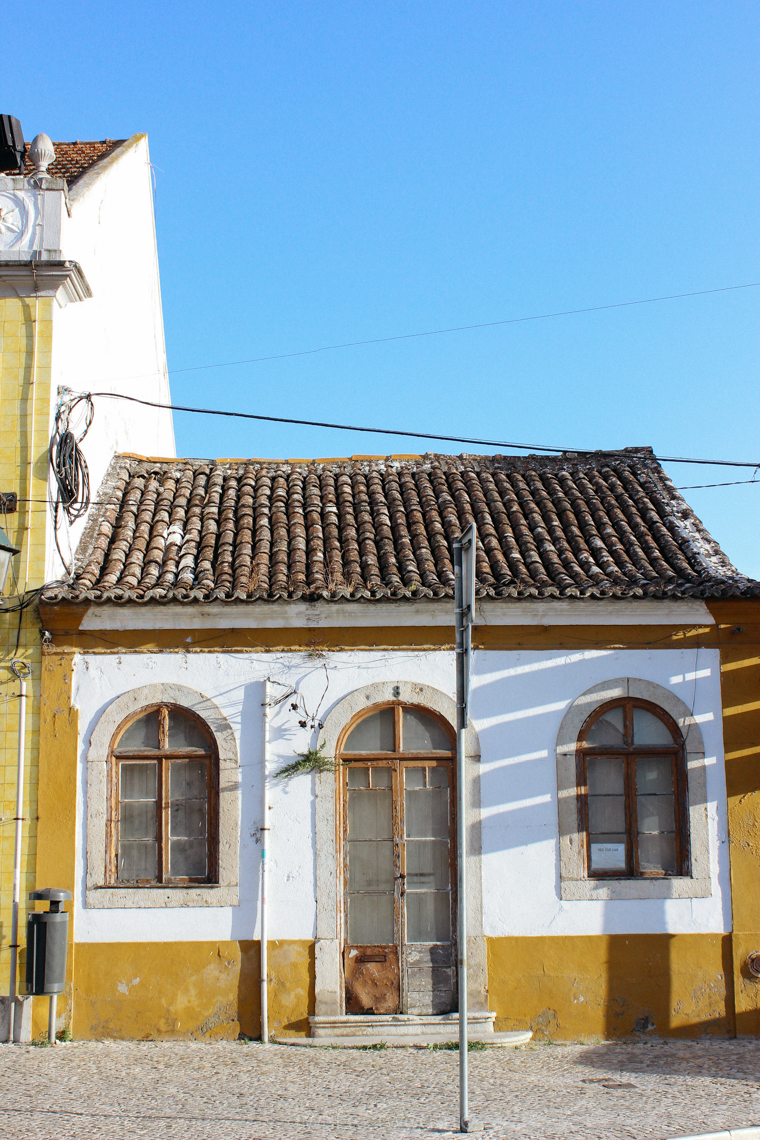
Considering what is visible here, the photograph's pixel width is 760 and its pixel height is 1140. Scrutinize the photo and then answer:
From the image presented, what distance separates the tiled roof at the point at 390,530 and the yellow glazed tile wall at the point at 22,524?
0.55m

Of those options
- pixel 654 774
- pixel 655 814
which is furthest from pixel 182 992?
pixel 654 774

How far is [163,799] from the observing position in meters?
8.94

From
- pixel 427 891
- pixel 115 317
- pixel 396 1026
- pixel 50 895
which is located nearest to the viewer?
pixel 50 895

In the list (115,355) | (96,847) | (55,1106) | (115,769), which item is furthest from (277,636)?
(115,355)

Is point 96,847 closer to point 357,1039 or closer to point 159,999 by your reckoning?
point 159,999

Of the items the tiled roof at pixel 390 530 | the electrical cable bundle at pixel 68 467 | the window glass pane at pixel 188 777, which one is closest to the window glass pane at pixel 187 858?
the window glass pane at pixel 188 777

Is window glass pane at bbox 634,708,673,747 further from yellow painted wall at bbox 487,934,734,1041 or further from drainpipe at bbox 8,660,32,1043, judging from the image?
drainpipe at bbox 8,660,32,1043

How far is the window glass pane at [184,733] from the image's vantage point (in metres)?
9.07

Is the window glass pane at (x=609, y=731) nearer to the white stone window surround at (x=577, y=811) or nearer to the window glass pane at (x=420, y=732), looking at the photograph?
the white stone window surround at (x=577, y=811)

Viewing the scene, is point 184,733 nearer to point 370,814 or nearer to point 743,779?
point 370,814

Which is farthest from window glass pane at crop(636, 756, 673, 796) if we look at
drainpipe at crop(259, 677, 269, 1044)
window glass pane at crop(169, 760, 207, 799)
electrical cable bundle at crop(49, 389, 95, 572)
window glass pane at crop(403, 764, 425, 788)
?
electrical cable bundle at crop(49, 389, 95, 572)

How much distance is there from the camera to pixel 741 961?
8.79 metres

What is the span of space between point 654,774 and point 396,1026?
3.28 meters

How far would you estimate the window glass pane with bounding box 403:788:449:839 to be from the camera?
9031mm
